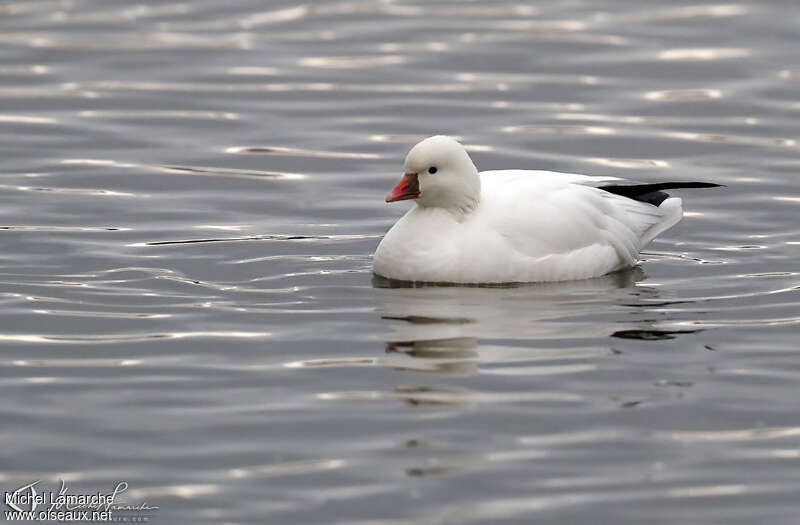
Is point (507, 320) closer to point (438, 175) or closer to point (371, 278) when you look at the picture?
point (438, 175)

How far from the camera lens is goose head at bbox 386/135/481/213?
35.0 ft

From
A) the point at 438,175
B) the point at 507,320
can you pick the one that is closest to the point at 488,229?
the point at 438,175

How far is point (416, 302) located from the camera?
10.4m

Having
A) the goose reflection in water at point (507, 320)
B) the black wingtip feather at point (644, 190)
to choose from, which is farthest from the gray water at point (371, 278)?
the black wingtip feather at point (644, 190)

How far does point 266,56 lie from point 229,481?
10.3 meters

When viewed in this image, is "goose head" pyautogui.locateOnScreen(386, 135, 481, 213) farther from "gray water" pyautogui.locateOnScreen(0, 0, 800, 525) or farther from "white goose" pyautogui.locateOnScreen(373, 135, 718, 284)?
"gray water" pyautogui.locateOnScreen(0, 0, 800, 525)

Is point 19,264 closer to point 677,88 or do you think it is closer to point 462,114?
point 462,114
